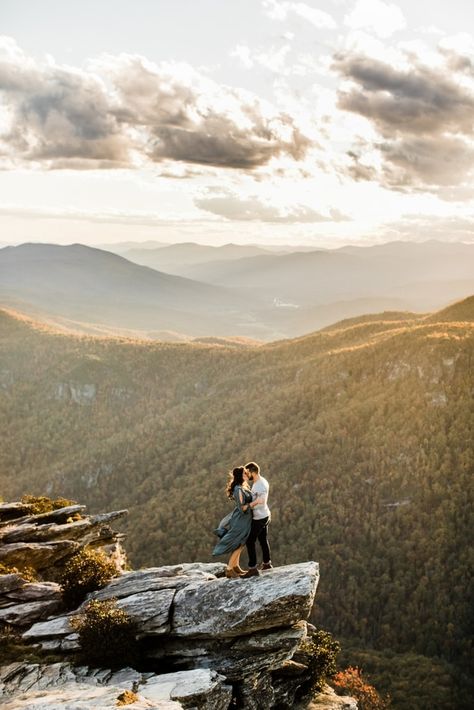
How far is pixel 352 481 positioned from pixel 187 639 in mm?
116531

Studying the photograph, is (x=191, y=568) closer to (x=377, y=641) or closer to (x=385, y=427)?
(x=377, y=641)

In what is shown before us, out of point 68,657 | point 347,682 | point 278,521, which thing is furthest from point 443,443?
point 68,657

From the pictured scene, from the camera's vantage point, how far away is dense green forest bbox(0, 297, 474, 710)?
108 metres

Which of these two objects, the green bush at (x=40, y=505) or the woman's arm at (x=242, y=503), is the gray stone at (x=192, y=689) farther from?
the green bush at (x=40, y=505)

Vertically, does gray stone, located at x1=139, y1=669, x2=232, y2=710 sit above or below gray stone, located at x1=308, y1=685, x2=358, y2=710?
above

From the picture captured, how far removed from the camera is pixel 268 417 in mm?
172375

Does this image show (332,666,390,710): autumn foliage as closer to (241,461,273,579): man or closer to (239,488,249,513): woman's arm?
(241,461,273,579): man

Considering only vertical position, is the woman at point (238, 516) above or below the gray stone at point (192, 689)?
above

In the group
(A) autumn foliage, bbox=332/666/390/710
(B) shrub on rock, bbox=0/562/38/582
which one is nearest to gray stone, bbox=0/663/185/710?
(B) shrub on rock, bbox=0/562/38/582

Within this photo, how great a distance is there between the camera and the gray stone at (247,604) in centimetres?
2552

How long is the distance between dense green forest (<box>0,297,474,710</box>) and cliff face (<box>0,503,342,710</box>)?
65.5 meters

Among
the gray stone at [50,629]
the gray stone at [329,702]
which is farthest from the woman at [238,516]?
the gray stone at [329,702]

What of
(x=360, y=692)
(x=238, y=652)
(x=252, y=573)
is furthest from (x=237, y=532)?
(x=360, y=692)

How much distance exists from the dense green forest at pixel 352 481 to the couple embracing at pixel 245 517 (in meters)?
67.3
